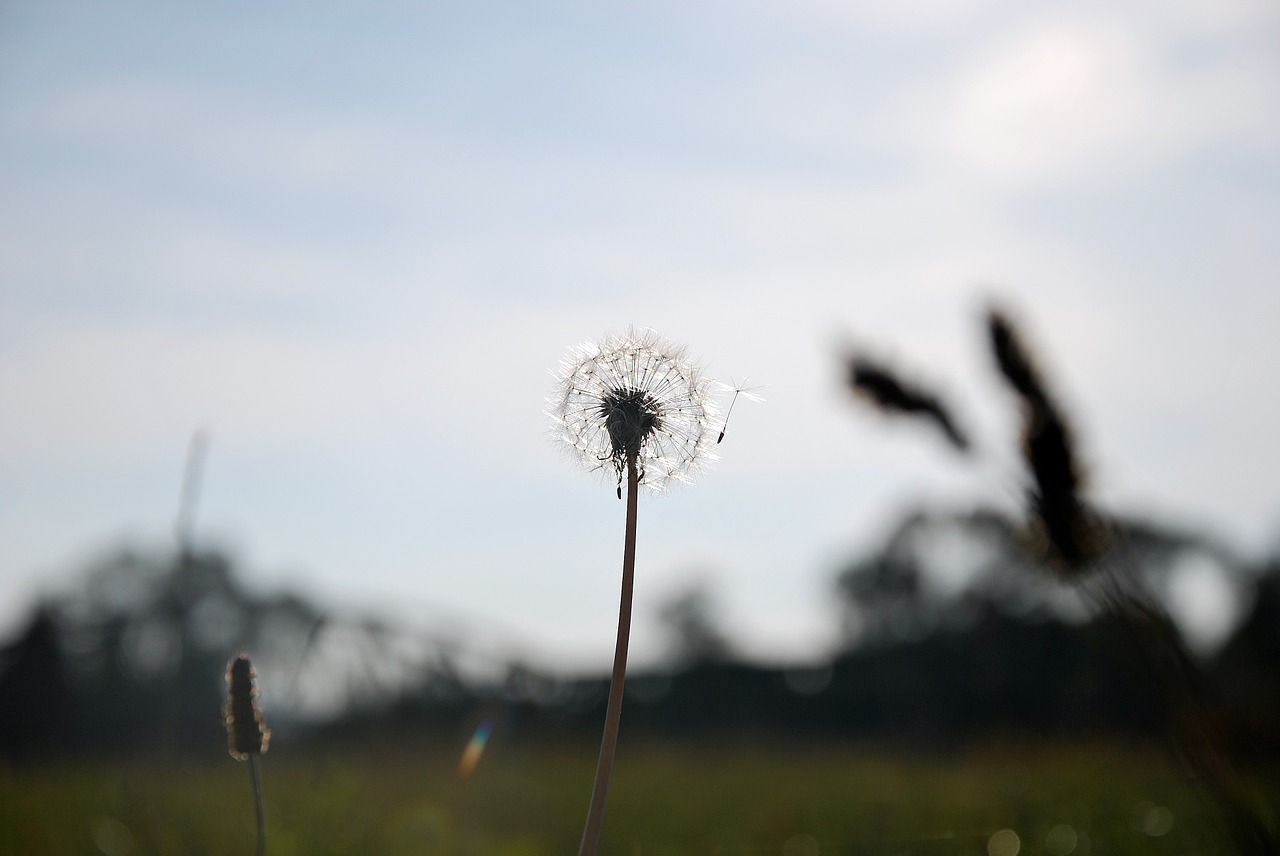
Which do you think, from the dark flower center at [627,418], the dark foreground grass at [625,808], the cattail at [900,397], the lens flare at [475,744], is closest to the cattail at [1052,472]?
the cattail at [900,397]

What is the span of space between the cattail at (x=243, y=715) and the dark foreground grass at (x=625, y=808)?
156mm

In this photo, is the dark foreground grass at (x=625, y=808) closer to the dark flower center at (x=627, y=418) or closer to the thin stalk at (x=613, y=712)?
the thin stalk at (x=613, y=712)

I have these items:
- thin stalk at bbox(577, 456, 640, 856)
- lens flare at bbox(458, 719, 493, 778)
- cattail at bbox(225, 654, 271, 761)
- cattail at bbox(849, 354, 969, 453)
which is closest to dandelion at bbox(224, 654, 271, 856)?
cattail at bbox(225, 654, 271, 761)

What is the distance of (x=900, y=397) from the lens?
1.47m

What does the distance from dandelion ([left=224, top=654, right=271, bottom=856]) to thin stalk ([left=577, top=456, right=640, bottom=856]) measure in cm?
71

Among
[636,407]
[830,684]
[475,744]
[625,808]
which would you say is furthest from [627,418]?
[830,684]

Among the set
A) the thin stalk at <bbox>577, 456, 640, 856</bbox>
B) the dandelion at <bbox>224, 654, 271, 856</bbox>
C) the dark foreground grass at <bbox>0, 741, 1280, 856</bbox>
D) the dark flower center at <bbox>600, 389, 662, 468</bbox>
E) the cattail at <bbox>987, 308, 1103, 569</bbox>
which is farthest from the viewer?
the dark foreground grass at <bbox>0, 741, 1280, 856</bbox>

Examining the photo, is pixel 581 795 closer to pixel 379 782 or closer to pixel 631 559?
pixel 379 782

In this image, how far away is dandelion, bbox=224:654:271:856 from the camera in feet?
6.78

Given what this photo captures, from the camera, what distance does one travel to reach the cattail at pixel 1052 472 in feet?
4.43

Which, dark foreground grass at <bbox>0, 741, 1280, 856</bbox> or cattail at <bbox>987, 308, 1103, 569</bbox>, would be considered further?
dark foreground grass at <bbox>0, 741, 1280, 856</bbox>

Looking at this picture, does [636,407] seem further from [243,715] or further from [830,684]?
[830,684]

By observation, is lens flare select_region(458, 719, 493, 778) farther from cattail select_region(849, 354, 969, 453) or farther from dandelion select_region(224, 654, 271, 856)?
cattail select_region(849, 354, 969, 453)

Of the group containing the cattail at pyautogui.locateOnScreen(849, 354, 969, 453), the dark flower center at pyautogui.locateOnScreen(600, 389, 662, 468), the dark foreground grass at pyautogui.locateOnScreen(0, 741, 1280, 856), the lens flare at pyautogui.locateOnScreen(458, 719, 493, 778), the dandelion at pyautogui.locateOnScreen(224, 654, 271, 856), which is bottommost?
the dark foreground grass at pyautogui.locateOnScreen(0, 741, 1280, 856)
